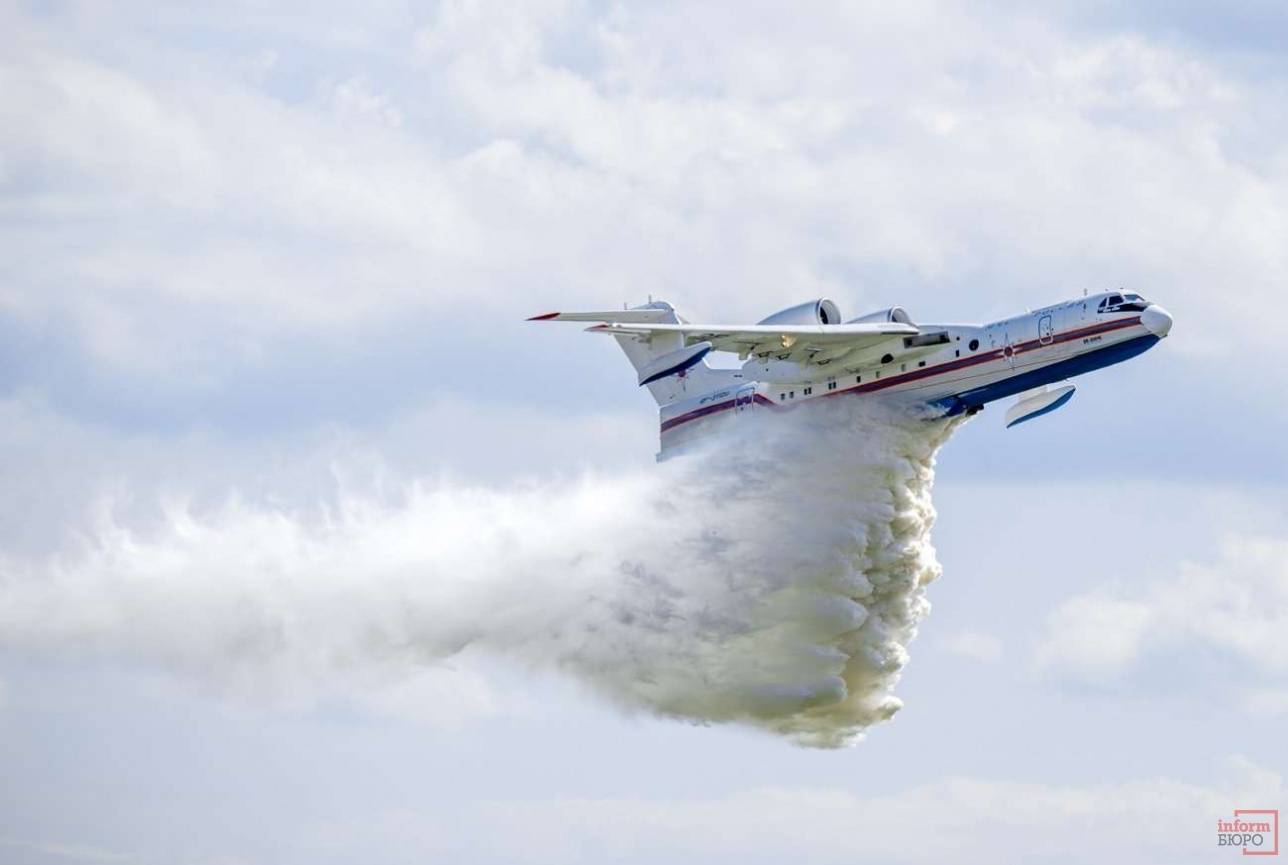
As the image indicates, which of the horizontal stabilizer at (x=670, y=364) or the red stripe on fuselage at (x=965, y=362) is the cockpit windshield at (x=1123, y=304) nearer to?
the red stripe on fuselage at (x=965, y=362)

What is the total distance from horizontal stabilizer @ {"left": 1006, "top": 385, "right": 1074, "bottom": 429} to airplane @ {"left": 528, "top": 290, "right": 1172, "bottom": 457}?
0.06ft

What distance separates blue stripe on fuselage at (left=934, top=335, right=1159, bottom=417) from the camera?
69.2 metres

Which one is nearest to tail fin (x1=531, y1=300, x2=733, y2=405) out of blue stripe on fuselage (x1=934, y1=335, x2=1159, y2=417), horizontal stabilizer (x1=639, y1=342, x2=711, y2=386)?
horizontal stabilizer (x1=639, y1=342, x2=711, y2=386)

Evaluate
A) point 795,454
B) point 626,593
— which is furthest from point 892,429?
point 626,593

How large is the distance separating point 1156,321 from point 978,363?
3.67 metres

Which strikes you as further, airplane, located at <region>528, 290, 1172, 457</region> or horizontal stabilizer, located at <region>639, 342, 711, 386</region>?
horizontal stabilizer, located at <region>639, 342, 711, 386</region>

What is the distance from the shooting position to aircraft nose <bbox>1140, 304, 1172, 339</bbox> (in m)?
68.7

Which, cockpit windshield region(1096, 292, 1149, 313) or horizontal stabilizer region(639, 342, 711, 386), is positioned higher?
horizontal stabilizer region(639, 342, 711, 386)

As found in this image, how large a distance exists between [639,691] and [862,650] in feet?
15.1

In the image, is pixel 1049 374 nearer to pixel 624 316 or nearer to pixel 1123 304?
pixel 1123 304

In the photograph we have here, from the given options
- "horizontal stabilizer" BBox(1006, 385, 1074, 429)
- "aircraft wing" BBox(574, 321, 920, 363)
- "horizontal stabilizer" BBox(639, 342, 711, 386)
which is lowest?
"horizontal stabilizer" BBox(1006, 385, 1074, 429)

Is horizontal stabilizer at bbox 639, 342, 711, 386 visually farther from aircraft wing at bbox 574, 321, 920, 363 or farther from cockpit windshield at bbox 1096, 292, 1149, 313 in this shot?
cockpit windshield at bbox 1096, 292, 1149, 313

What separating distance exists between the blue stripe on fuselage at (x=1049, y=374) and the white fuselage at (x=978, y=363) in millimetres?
19

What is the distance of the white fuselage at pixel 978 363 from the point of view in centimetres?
6912
